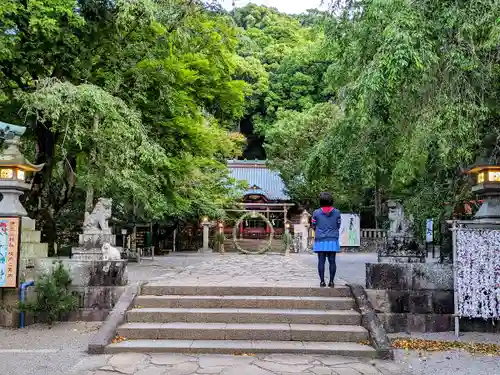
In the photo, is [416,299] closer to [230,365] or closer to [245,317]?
[245,317]

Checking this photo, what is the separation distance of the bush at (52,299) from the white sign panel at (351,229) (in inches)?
716

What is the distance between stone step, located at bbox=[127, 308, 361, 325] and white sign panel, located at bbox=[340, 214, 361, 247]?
17207mm

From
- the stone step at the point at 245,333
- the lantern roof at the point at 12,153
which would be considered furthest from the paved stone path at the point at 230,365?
the lantern roof at the point at 12,153

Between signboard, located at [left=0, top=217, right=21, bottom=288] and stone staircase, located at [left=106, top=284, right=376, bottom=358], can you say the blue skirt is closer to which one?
stone staircase, located at [left=106, top=284, right=376, bottom=358]

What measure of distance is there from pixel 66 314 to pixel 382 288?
514 cm

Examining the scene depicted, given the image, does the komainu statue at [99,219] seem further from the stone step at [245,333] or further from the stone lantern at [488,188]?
the stone lantern at [488,188]

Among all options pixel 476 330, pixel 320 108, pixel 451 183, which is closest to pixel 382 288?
pixel 476 330

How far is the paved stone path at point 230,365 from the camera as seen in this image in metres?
4.93

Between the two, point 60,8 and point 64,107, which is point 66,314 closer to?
point 64,107

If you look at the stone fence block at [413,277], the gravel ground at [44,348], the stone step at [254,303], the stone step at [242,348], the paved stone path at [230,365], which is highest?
the stone fence block at [413,277]

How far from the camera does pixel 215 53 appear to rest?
12.2m

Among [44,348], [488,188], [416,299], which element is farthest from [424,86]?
[44,348]

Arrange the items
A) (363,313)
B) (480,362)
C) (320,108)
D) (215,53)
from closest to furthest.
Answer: (480,362) < (363,313) < (215,53) < (320,108)

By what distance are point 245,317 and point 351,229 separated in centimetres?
1783
